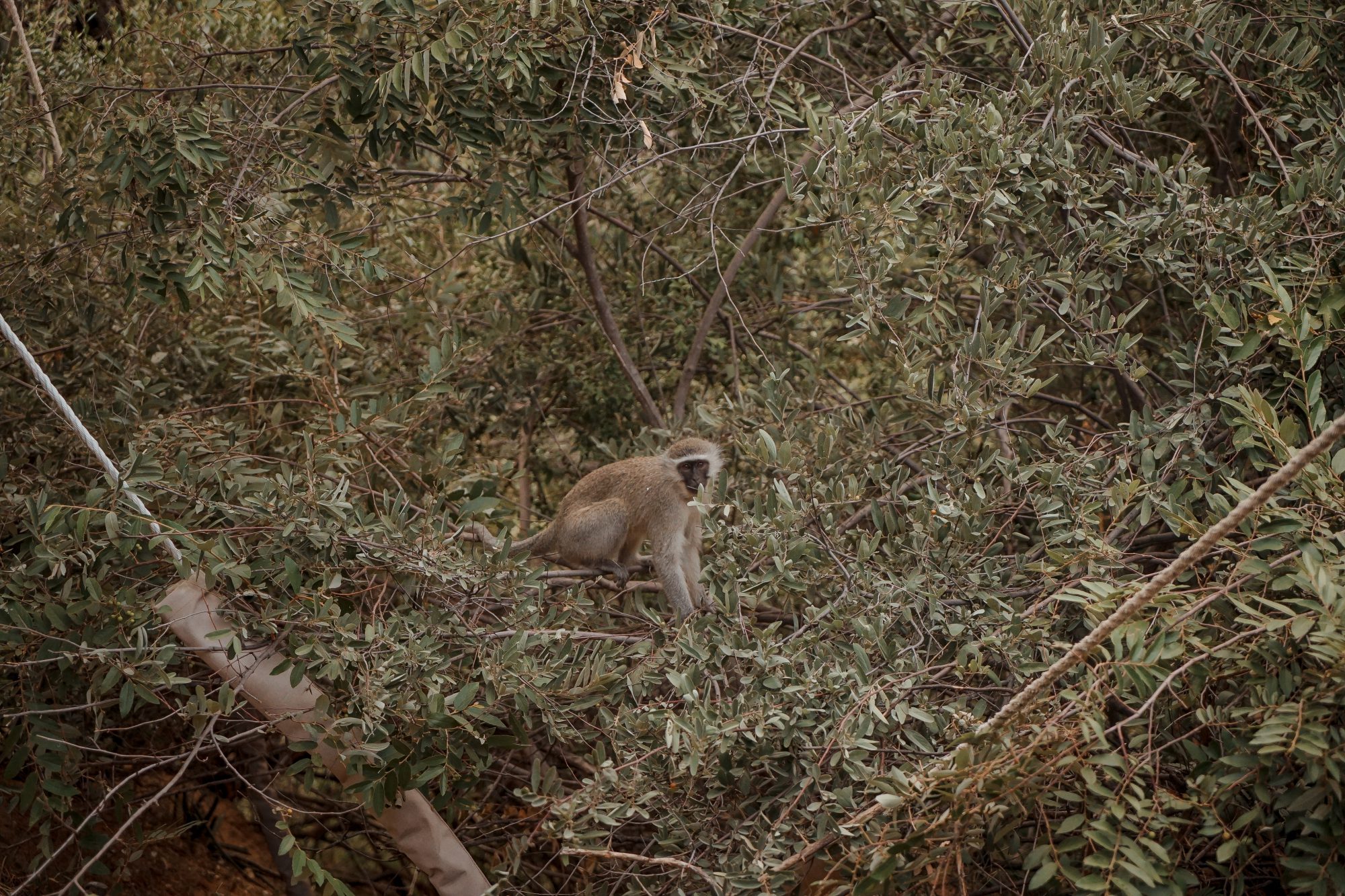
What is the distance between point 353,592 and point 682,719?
138 centimetres

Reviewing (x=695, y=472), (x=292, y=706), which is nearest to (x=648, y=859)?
(x=292, y=706)

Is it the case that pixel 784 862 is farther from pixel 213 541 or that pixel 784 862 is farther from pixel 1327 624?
pixel 213 541

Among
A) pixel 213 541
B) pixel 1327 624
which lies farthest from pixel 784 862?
pixel 213 541

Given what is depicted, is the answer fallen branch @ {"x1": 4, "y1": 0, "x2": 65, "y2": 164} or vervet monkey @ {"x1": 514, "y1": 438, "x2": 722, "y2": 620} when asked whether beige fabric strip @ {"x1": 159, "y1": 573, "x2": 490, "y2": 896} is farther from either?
fallen branch @ {"x1": 4, "y1": 0, "x2": 65, "y2": 164}

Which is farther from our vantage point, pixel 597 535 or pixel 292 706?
pixel 597 535

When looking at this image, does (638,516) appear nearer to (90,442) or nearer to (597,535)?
(597,535)

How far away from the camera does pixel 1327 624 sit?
9.24ft

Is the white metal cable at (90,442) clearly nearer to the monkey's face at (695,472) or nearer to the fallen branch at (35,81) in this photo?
the fallen branch at (35,81)

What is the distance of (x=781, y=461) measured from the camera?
4.02 meters

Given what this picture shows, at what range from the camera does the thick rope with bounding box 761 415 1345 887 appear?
280 cm

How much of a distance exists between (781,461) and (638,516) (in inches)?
74.7

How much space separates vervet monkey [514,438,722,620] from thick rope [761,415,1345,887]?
2542 millimetres

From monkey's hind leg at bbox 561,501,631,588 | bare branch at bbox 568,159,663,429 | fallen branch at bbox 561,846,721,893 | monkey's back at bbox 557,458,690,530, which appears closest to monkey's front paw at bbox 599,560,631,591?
monkey's hind leg at bbox 561,501,631,588

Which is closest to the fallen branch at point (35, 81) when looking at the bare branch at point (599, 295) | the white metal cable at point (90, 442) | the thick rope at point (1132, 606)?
the white metal cable at point (90, 442)
